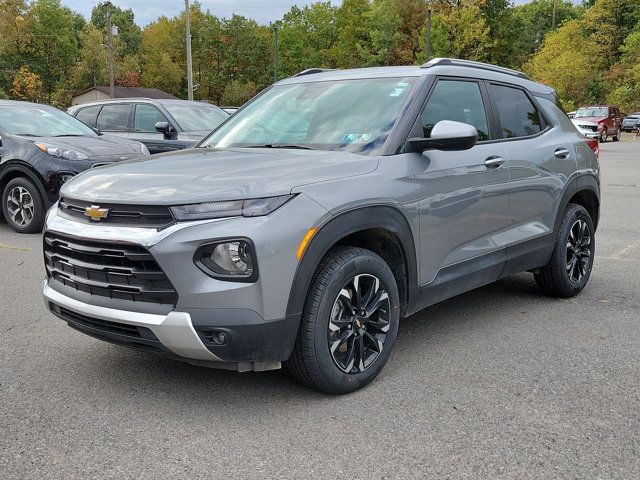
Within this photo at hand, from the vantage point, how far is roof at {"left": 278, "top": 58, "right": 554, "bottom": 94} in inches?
170

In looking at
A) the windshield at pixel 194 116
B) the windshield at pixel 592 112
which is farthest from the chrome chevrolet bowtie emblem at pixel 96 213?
the windshield at pixel 592 112

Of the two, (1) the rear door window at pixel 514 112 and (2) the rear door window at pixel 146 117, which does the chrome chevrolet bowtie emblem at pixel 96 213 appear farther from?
(2) the rear door window at pixel 146 117

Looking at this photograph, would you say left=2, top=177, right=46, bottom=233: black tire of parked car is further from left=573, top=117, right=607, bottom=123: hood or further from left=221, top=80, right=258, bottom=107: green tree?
left=221, top=80, right=258, bottom=107: green tree

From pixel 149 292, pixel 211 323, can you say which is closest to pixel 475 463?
pixel 211 323

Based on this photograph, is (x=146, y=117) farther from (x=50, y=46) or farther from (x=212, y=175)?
(x=50, y=46)

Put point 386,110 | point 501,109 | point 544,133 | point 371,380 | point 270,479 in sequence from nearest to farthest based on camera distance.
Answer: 1. point 270,479
2. point 371,380
3. point 386,110
4. point 501,109
5. point 544,133

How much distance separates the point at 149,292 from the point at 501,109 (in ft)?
9.73

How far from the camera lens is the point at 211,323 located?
302 cm

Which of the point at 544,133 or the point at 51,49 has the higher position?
the point at 51,49

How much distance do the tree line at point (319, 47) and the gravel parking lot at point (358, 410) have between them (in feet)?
177

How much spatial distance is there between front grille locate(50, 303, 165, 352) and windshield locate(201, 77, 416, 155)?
1521 mm

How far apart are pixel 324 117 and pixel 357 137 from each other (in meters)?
0.38

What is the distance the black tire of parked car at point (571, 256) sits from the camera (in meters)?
5.24

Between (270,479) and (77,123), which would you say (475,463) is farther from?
(77,123)
